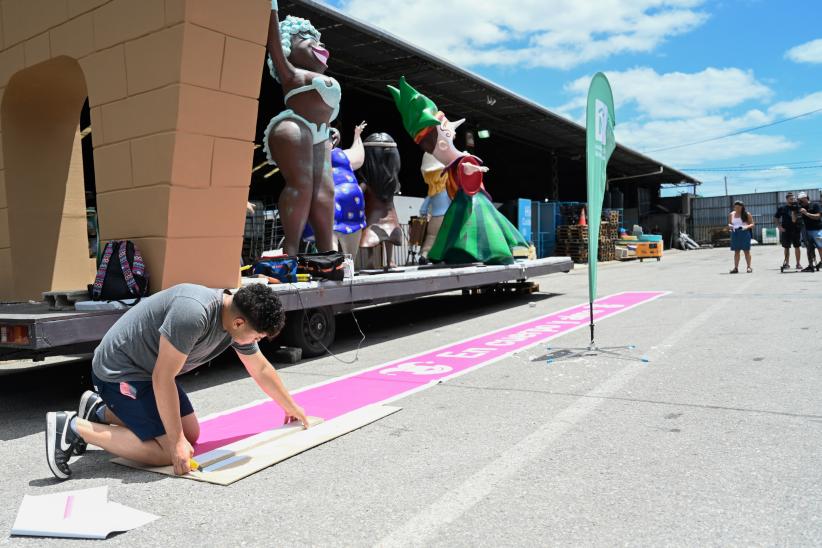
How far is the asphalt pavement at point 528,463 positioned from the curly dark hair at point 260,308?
0.84 m

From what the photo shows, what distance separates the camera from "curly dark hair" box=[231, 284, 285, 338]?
10.9ft

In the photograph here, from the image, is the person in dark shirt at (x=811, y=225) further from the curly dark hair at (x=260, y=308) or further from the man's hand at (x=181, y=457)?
the man's hand at (x=181, y=457)

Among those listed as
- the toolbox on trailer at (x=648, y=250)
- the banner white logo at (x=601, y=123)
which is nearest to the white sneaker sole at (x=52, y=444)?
the banner white logo at (x=601, y=123)

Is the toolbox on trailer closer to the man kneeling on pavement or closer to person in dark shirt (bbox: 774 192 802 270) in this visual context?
person in dark shirt (bbox: 774 192 802 270)

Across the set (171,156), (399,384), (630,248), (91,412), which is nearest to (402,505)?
(91,412)

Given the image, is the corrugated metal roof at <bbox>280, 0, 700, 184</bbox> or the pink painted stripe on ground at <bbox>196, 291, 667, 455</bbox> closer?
the pink painted stripe on ground at <bbox>196, 291, 667, 455</bbox>

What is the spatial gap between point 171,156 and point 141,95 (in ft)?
2.19

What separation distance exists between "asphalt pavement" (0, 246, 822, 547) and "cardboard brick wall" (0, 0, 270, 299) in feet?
4.73

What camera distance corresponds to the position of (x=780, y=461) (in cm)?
346

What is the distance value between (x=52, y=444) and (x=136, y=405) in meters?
0.52

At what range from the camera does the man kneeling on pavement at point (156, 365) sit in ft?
11.0

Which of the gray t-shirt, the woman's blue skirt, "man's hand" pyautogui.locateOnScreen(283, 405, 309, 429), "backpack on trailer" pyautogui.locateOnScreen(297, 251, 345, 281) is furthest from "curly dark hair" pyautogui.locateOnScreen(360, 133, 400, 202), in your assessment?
Result: the woman's blue skirt

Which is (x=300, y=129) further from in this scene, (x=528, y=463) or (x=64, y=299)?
(x=528, y=463)

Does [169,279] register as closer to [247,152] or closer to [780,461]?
[247,152]
